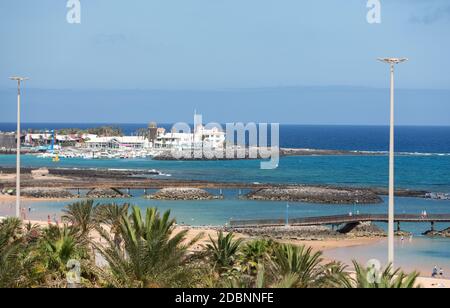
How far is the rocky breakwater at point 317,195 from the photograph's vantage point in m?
74.1

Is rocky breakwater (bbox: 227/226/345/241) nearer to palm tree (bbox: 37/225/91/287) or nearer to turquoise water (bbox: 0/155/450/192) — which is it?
palm tree (bbox: 37/225/91/287)

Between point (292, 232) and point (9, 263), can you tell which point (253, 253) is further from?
point (292, 232)

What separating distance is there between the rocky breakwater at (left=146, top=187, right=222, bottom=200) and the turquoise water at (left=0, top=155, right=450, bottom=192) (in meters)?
19.7

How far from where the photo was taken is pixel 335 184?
306ft

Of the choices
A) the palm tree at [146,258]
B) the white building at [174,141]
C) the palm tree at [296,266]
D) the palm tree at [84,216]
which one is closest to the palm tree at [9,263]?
the palm tree at [146,258]

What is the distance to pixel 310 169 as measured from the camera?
393 ft

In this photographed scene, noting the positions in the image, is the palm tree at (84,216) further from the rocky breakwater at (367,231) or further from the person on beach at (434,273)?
the rocky breakwater at (367,231)

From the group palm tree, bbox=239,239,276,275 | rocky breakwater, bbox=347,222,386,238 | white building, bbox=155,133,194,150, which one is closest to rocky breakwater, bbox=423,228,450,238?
rocky breakwater, bbox=347,222,386,238

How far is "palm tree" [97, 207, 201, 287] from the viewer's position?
1716cm

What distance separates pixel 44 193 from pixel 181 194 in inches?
479

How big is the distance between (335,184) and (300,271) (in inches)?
3023

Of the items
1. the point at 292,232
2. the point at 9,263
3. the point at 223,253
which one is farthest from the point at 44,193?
the point at 9,263

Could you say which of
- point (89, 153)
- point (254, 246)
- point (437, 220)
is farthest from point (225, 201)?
point (89, 153)
